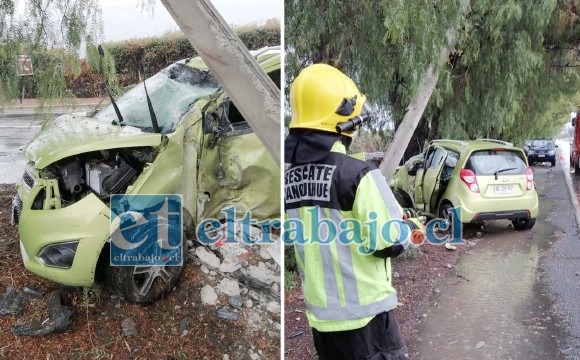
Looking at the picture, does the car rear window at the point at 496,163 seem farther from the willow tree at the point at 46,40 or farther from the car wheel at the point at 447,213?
the willow tree at the point at 46,40

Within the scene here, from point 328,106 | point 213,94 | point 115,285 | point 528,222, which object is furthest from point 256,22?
point 528,222

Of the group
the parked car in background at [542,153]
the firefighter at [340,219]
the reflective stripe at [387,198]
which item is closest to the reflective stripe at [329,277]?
the firefighter at [340,219]

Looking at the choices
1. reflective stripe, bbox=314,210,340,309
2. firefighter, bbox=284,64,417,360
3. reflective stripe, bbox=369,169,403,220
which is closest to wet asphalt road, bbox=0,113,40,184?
firefighter, bbox=284,64,417,360

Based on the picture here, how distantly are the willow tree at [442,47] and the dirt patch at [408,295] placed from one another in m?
1.85

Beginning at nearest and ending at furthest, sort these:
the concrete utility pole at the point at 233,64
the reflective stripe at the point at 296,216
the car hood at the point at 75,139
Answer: the reflective stripe at the point at 296,216 → the concrete utility pole at the point at 233,64 → the car hood at the point at 75,139

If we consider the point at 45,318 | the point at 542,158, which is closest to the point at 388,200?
the point at 45,318

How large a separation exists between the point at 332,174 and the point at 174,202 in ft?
7.37

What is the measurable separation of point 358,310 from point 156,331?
Answer: 218cm

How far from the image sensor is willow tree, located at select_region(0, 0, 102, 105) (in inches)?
148

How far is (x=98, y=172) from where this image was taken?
378 centimetres

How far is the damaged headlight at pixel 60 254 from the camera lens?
352 centimetres

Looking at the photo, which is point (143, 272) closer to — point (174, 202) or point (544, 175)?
point (174, 202)

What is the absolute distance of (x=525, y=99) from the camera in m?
12.8

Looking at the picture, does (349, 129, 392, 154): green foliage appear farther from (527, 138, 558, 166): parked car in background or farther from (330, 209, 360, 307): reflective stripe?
(527, 138, 558, 166): parked car in background
